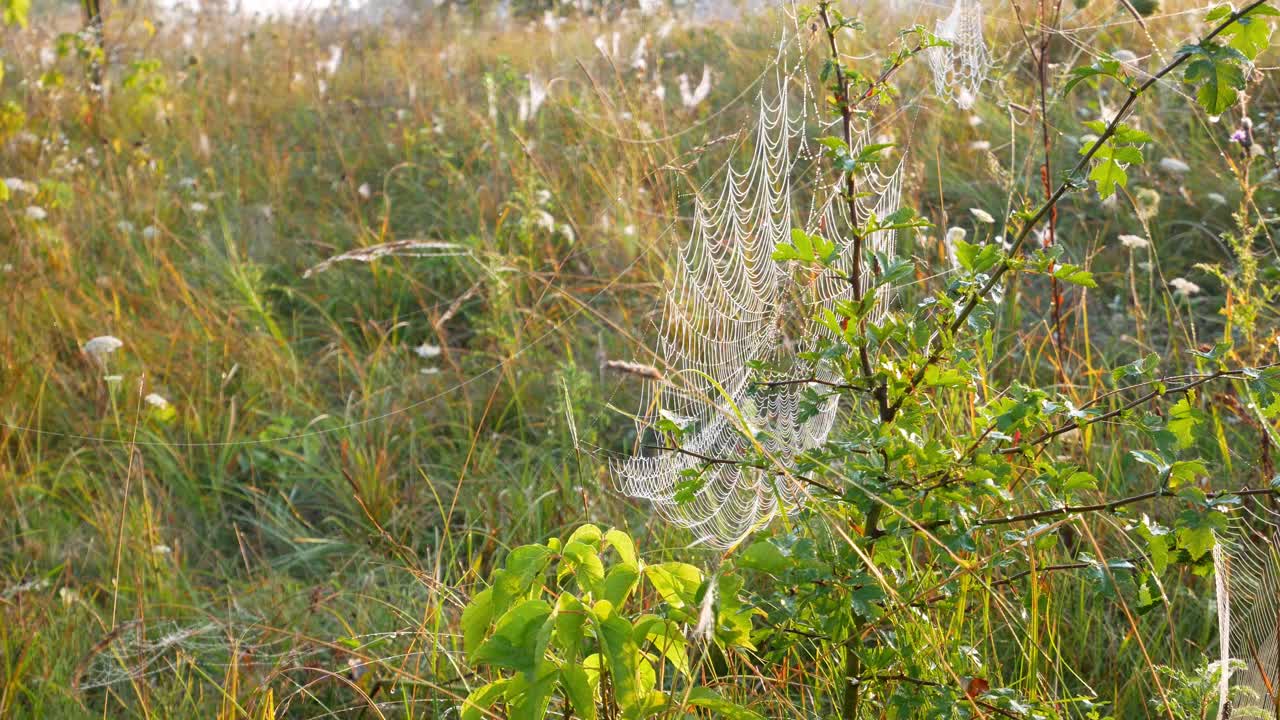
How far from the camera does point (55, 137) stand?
15.3 ft

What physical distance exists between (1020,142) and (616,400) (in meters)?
1.80

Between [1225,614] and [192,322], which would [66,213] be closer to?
[192,322]

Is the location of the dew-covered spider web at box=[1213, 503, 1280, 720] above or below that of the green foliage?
below

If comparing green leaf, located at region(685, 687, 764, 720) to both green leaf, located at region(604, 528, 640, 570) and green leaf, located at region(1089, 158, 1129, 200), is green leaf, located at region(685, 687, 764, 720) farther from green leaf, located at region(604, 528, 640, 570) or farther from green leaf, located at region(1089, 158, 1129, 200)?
green leaf, located at region(1089, 158, 1129, 200)

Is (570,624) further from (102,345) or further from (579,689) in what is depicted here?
(102,345)

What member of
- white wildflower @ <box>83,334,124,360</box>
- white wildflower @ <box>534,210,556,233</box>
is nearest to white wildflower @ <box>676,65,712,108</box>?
white wildflower @ <box>534,210,556,233</box>

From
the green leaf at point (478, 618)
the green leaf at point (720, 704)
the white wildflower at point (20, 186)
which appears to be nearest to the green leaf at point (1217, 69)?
the green leaf at point (720, 704)

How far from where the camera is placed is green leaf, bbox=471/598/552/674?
1189 mm

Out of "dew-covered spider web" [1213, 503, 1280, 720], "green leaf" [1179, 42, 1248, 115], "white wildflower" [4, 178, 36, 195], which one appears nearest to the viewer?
"green leaf" [1179, 42, 1248, 115]

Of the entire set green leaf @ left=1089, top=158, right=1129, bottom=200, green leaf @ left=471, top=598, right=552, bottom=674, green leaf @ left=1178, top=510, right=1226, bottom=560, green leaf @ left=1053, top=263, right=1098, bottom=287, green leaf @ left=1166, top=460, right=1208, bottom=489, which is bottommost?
green leaf @ left=471, top=598, right=552, bottom=674

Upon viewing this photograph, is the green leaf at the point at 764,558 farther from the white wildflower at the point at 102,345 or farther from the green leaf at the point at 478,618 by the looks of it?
the white wildflower at the point at 102,345

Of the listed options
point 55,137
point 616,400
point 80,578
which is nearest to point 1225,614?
point 616,400

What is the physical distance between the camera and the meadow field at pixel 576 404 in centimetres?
133

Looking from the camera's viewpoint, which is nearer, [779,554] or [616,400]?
[779,554]
